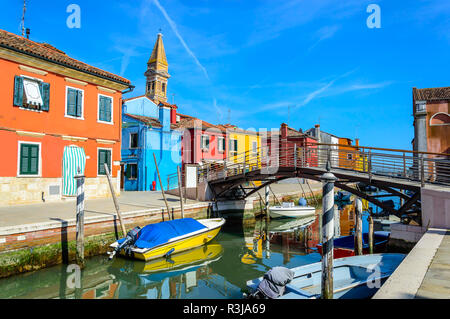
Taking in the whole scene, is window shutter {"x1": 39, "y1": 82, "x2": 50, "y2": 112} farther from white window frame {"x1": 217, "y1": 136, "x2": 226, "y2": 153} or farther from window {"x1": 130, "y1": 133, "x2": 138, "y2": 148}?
white window frame {"x1": 217, "y1": 136, "x2": 226, "y2": 153}

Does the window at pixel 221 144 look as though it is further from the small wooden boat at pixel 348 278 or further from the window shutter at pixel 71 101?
the small wooden boat at pixel 348 278

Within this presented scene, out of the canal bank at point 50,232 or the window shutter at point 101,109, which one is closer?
the canal bank at point 50,232

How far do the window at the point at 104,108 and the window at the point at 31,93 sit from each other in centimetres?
309

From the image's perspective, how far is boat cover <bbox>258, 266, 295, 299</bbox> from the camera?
6.04m

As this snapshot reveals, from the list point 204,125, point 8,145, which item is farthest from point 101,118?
point 204,125

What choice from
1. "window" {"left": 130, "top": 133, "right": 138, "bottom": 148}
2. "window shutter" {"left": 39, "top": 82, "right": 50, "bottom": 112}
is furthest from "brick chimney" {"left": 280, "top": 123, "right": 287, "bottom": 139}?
"window shutter" {"left": 39, "top": 82, "right": 50, "bottom": 112}

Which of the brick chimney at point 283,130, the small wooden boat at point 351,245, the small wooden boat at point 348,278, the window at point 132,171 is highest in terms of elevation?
the brick chimney at point 283,130

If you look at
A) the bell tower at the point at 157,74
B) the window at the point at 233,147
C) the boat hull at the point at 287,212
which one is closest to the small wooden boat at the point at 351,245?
the boat hull at the point at 287,212

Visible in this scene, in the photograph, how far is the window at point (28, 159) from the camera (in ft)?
44.9

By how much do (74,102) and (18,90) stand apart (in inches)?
111

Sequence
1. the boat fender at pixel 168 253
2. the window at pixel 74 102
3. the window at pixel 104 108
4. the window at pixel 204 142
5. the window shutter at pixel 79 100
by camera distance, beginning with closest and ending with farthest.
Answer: the boat fender at pixel 168 253, the window at pixel 74 102, the window shutter at pixel 79 100, the window at pixel 104 108, the window at pixel 204 142

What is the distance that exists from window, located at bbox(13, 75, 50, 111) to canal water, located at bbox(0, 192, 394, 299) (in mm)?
8891

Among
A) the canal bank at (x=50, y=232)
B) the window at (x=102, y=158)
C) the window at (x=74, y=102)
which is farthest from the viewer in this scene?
the window at (x=102, y=158)

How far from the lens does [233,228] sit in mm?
18219
